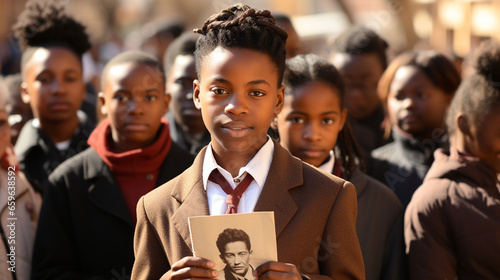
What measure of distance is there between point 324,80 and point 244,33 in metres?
1.25

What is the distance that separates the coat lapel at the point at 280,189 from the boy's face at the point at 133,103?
135cm

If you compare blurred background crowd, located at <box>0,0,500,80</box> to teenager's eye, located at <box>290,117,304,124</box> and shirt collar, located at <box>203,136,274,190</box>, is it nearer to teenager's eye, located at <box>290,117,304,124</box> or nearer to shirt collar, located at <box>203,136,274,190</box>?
teenager's eye, located at <box>290,117,304,124</box>

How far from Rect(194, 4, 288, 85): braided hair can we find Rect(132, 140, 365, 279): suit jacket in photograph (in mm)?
404

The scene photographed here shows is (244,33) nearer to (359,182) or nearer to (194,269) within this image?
(194,269)

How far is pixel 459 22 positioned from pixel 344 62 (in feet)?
20.3

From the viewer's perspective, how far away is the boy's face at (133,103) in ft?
12.4

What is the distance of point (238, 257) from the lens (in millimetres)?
2312

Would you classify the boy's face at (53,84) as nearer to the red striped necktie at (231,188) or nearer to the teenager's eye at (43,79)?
the teenager's eye at (43,79)

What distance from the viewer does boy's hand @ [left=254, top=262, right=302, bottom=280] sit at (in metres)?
2.26

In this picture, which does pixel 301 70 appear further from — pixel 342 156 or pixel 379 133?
pixel 379 133

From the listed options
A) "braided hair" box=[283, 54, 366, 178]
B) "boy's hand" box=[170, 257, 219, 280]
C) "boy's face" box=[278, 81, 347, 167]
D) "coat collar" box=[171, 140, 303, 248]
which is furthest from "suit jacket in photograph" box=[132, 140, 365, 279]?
"braided hair" box=[283, 54, 366, 178]

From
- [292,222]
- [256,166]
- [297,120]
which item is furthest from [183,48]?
A: [292,222]

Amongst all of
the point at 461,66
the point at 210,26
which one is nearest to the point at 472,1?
the point at 461,66

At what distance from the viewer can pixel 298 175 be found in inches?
101
